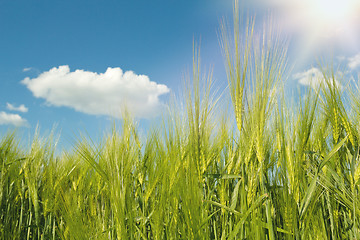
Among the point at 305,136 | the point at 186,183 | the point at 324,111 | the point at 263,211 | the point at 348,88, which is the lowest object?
the point at 263,211

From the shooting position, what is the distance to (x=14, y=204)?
2.78 meters

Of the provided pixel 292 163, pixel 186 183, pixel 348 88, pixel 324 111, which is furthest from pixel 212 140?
pixel 348 88

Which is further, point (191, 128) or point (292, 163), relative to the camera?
point (191, 128)

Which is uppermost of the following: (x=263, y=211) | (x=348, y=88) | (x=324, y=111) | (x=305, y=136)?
(x=348, y=88)

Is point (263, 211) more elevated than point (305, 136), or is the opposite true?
point (305, 136)

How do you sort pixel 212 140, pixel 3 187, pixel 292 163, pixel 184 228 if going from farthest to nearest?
1. pixel 3 187
2. pixel 212 140
3. pixel 184 228
4. pixel 292 163

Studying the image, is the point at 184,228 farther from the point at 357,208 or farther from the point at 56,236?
the point at 56,236

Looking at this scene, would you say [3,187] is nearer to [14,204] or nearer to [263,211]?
[14,204]

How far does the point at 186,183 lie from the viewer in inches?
55.7

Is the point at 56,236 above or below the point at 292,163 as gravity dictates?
below

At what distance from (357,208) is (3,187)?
242 cm

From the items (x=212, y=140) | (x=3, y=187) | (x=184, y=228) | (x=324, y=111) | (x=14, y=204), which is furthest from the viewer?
(x=14, y=204)

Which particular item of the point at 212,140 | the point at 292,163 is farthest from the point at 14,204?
the point at 292,163

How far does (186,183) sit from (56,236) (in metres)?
1.71
